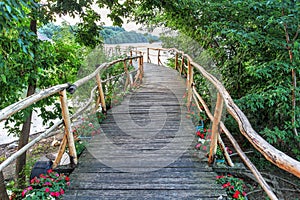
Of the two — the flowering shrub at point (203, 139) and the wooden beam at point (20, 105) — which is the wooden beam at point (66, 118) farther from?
the flowering shrub at point (203, 139)

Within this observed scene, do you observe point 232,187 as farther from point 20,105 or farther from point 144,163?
point 20,105

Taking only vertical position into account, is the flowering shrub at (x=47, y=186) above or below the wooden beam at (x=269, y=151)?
below

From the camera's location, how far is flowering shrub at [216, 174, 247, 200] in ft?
6.34

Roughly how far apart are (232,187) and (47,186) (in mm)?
1603

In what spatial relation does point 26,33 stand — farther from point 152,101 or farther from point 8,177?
point 8,177

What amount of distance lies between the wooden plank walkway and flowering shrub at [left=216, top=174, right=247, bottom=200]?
3.1 inches

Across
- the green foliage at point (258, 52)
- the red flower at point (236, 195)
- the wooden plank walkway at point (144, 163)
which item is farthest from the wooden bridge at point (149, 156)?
the green foliage at point (258, 52)

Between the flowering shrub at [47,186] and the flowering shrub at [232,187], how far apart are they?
54.9 inches

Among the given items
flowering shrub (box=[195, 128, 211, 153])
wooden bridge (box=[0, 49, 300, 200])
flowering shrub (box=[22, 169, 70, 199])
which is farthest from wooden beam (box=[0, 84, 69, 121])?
flowering shrub (box=[195, 128, 211, 153])

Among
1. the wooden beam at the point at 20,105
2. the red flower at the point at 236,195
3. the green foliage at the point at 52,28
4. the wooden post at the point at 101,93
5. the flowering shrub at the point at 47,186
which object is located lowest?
the red flower at the point at 236,195

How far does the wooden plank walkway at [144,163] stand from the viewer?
1.96 m

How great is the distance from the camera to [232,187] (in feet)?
6.52

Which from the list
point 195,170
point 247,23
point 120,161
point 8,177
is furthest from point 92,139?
point 8,177

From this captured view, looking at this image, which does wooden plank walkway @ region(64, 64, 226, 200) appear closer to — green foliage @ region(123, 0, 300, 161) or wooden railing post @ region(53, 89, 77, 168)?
wooden railing post @ region(53, 89, 77, 168)
